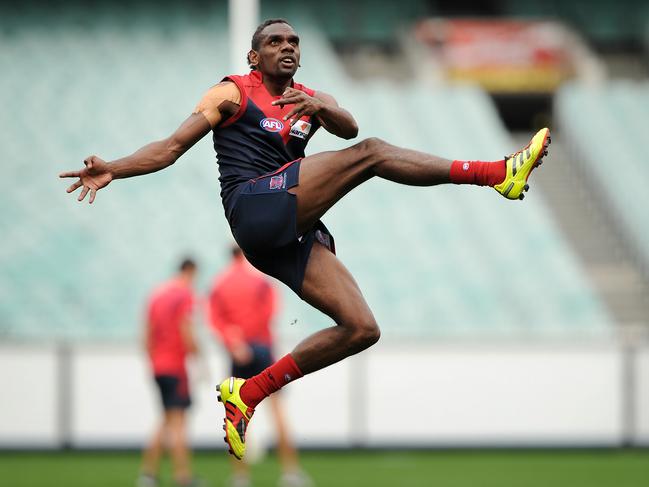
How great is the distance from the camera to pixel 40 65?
65.2 feet

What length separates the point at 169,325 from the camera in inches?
444

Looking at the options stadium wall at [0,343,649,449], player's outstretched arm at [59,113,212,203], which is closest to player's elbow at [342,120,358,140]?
Result: player's outstretched arm at [59,113,212,203]

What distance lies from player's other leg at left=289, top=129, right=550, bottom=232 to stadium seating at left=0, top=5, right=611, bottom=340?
9598mm

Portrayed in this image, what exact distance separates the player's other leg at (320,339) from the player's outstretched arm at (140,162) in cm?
91

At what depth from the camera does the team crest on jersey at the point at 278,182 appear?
581 cm

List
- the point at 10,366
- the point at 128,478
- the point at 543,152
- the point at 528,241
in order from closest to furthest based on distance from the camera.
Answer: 1. the point at 543,152
2. the point at 128,478
3. the point at 10,366
4. the point at 528,241

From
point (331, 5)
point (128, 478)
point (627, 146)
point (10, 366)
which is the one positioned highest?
point (331, 5)

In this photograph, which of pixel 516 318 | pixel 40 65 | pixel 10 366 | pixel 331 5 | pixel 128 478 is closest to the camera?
pixel 128 478

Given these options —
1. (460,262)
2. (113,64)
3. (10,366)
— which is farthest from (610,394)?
(113,64)

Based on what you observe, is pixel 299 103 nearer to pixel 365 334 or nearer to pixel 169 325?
pixel 365 334

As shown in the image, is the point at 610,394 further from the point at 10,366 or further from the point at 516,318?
the point at 10,366

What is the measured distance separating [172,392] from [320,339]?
553 cm

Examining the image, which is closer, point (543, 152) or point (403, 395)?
point (543, 152)

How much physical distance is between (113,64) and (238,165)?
1460cm
